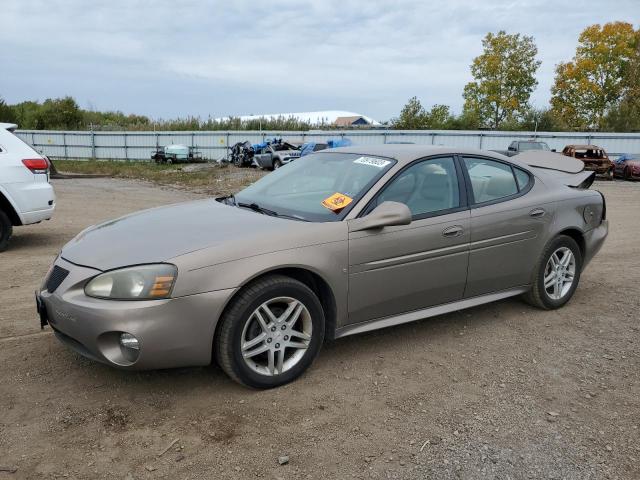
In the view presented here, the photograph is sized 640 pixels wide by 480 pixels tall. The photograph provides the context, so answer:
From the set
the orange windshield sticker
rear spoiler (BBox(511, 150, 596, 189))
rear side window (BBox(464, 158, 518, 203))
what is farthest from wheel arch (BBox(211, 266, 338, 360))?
rear spoiler (BBox(511, 150, 596, 189))

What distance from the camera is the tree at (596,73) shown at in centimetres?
4497

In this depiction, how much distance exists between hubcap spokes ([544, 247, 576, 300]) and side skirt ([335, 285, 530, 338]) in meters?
0.32

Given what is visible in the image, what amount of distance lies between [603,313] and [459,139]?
29.8 metres

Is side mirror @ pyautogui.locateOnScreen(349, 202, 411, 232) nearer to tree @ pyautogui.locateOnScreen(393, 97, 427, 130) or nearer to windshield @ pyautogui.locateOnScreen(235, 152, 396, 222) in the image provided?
windshield @ pyautogui.locateOnScreen(235, 152, 396, 222)

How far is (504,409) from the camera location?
3227mm

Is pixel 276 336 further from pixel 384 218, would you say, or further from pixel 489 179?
pixel 489 179

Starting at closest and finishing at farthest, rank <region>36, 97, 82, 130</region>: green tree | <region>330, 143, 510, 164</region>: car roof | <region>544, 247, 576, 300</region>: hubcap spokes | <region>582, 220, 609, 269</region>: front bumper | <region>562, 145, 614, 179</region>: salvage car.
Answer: <region>330, 143, 510, 164</region>: car roof, <region>544, 247, 576, 300</region>: hubcap spokes, <region>582, 220, 609, 269</region>: front bumper, <region>562, 145, 614, 179</region>: salvage car, <region>36, 97, 82, 130</region>: green tree

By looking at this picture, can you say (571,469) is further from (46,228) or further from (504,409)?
(46,228)

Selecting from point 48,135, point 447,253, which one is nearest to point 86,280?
point 447,253

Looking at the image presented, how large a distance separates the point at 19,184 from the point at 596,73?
4848cm

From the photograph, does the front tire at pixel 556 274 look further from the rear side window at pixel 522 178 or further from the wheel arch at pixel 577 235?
the rear side window at pixel 522 178

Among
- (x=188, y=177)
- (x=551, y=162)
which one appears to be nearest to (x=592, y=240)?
(x=551, y=162)

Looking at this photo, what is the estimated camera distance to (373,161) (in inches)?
163

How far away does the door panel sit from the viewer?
3654 millimetres
